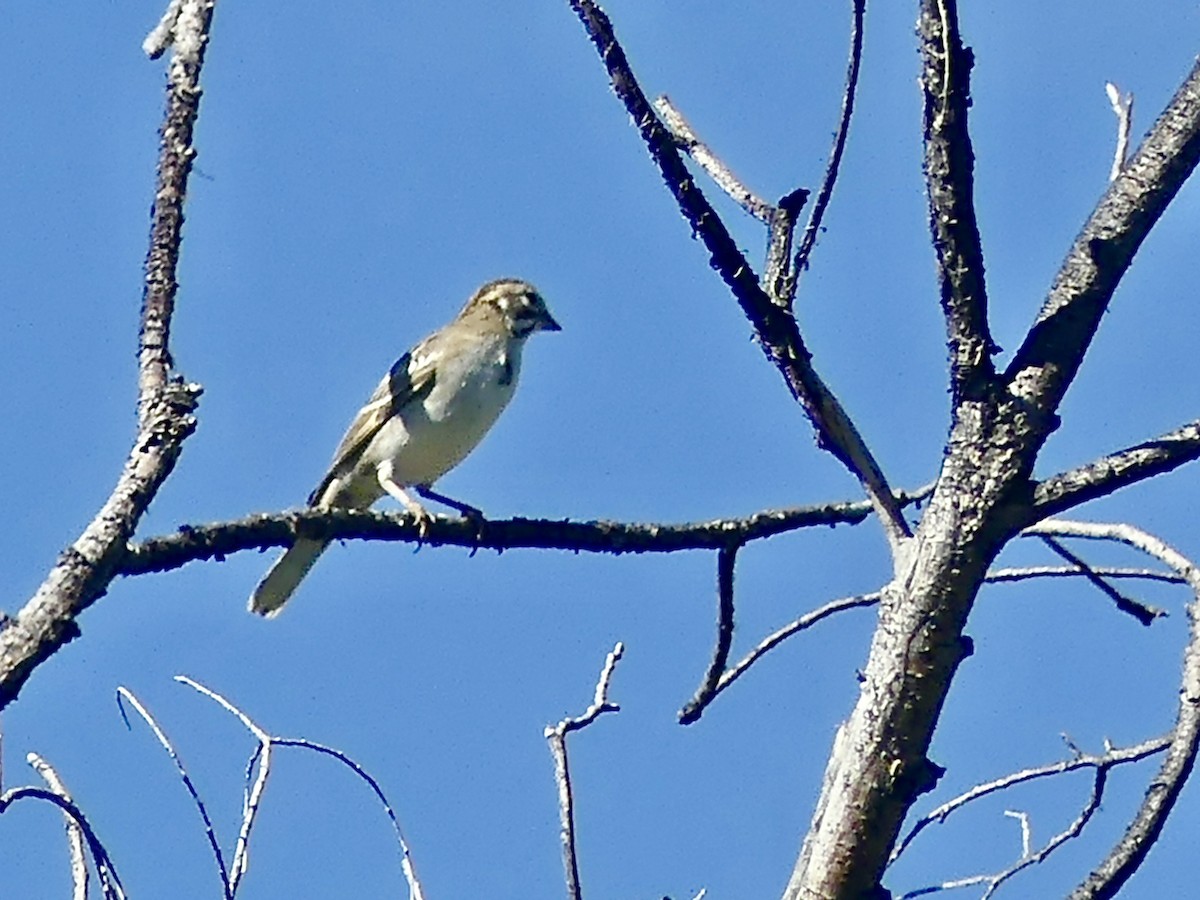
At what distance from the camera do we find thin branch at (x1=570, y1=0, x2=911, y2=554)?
11.5 feet

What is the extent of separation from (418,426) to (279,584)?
89 cm

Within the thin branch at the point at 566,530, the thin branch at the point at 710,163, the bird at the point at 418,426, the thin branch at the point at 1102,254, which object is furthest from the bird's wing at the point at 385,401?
the thin branch at the point at 1102,254

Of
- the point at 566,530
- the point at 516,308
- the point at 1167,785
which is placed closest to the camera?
the point at 1167,785

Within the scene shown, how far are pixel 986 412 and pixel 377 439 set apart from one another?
207 inches

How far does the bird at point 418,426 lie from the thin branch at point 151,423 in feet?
16.0

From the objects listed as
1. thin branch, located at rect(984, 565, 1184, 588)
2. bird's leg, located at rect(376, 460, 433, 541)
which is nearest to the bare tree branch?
thin branch, located at rect(984, 565, 1184, 588)

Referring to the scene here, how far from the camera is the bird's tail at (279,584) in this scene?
8.48 m

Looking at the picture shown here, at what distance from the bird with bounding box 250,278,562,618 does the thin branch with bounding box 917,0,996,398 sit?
4737 millimetres

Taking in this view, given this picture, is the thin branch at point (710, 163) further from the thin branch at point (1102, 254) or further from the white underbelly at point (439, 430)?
the white underbelly at point (439, 430)

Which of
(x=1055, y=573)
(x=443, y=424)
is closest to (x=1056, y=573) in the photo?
(x=1055, y=573)

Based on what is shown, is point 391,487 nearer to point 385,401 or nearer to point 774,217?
point 385,401

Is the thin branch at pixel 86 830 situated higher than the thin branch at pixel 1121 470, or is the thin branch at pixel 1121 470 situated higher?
the thin branch at pixel 1121 470

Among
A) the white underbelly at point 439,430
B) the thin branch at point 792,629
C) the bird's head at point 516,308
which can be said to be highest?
the bird's head at point 516,308

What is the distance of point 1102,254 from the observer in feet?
12.2
